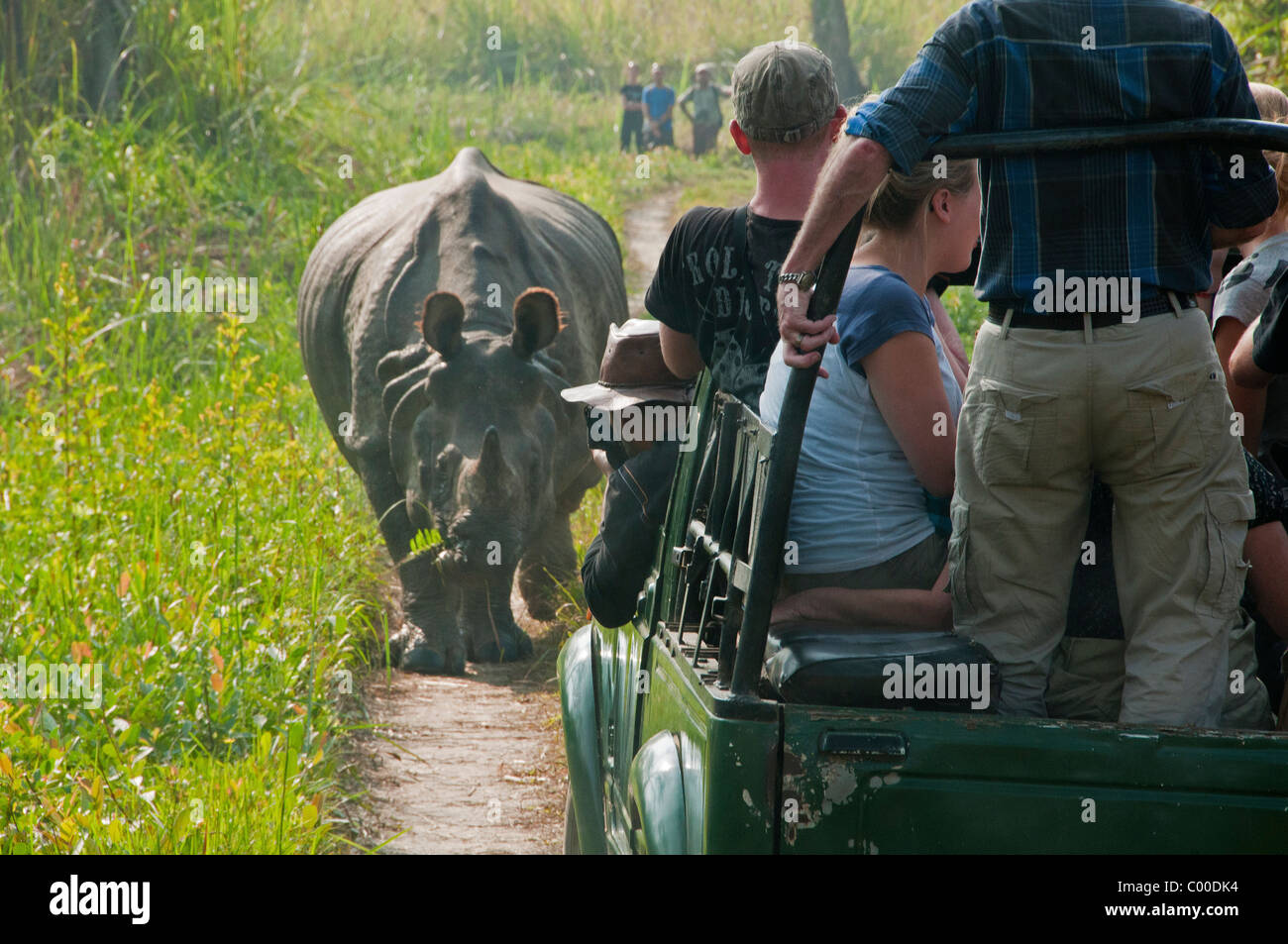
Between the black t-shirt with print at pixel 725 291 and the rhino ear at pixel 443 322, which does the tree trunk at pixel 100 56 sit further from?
the black t-shirt with print at pixel 725 291

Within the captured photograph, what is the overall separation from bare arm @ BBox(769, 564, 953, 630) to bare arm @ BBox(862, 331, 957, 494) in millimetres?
245

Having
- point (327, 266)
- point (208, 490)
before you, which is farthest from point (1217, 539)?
point (327, 266)

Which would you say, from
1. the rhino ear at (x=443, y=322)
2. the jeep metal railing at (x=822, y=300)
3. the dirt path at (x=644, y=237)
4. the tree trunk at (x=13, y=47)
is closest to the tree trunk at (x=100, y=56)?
the tree trunk at (x=13, y=47)

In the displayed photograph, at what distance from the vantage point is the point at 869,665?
2516mm

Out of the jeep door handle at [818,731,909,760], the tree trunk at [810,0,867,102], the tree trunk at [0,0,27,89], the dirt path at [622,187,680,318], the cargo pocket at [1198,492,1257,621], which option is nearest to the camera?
the jeep door handle at [818,731,909,760]

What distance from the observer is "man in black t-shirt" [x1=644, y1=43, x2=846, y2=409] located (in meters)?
3.34

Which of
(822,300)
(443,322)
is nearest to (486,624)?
(443,322)

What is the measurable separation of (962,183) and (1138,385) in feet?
2.31

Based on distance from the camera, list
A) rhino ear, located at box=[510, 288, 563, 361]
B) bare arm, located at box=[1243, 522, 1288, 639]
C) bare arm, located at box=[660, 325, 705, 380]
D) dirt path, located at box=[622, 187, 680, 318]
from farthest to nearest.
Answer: dirt path, located at box=[622, 187, 680, 318] → rhino ear, located at box=[510, 288, 563, 361] → bare arm, located at box=[660, 325, 705, 380] → bare arm, located at box=[1243, 522, 1288, 639]

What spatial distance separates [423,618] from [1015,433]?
4665 millimetres

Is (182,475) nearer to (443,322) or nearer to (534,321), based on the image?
(443,322)

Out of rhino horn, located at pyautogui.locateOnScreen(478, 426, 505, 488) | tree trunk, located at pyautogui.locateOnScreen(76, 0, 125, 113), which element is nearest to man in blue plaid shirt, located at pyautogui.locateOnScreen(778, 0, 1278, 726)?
rhino horn, located at pyautogui.locateOnScreen(478, 426, 505, 488)

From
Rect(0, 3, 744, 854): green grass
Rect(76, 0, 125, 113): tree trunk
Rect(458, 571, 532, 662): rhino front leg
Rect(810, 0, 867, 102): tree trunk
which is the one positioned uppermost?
Rect(810, 0, 867, 102): tree trunk

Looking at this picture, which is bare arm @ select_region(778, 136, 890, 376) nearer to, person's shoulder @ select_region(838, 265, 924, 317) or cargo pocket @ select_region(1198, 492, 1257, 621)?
person's shoulder @ select_region(838, 265, 924, 317)
